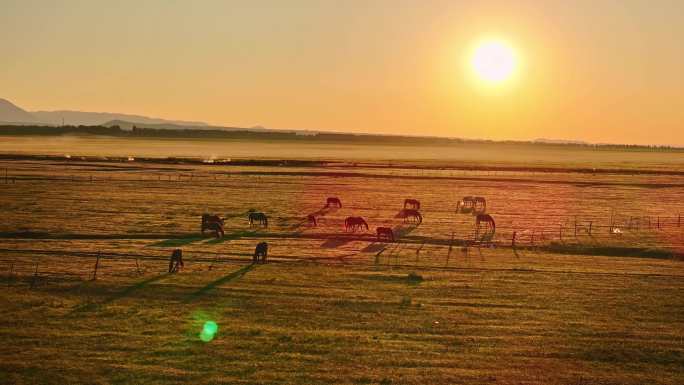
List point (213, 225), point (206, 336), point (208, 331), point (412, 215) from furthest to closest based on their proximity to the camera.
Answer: point (412, 215) → point (213, 225) → point (208, 331) → point (206, 336)

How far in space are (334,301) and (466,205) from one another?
1205 inches

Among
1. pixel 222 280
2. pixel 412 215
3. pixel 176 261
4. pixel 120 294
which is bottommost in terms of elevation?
pixel 120 294

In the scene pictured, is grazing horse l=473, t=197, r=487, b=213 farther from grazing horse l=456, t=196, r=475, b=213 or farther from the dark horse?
the dark horse

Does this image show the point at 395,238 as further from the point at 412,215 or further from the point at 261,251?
the point at 261,251

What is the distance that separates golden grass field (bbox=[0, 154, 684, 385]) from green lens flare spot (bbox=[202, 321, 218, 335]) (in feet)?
0.72

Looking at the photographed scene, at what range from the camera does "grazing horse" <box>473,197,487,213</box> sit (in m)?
48.2

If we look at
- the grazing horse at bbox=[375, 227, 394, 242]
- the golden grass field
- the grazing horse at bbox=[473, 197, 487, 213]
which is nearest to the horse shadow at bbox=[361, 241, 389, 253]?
the golden grass field

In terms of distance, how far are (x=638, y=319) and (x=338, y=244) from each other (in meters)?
15.3

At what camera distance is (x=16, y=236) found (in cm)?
3306

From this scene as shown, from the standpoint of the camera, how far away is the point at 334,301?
69.8 feet

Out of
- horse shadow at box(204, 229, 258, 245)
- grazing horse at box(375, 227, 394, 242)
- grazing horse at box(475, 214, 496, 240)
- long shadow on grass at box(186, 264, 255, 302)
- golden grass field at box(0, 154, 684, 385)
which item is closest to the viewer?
golden grass field at box(0, 154, 684, 385)

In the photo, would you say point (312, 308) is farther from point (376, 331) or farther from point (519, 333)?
point (519, 333)

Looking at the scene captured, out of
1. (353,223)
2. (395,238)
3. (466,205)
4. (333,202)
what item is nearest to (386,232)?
(395,238)

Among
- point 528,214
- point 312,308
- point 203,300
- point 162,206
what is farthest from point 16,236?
point 528,214
